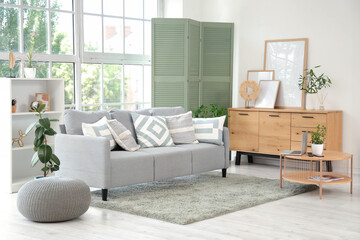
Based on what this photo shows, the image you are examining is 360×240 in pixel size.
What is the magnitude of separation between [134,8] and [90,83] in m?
1.42

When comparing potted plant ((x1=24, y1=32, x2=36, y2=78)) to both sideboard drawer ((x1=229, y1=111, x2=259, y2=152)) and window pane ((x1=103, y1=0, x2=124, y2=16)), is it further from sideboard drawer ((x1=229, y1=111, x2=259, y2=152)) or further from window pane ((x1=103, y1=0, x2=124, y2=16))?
sideboard drawer ((x1=229, y1=111, x2=259, y2=152))

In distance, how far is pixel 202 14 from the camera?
8312mm

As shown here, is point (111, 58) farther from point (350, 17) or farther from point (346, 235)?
point (346, 235)

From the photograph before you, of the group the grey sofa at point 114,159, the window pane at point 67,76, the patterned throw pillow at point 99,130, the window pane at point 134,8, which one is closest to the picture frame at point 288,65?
the grey sofa at point 114,159

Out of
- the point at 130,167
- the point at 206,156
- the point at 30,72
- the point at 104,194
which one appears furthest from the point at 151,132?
the point at 30,72

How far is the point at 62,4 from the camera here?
666 cm

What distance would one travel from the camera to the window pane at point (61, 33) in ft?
21.6

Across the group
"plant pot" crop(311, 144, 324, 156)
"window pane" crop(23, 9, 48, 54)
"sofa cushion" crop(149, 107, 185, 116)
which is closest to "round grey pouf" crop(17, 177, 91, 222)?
"sofa cushion" crop(149, 107, 185, 116)

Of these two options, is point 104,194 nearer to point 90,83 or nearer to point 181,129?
point 181,129

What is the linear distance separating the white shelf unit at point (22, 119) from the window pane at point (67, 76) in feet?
1.18

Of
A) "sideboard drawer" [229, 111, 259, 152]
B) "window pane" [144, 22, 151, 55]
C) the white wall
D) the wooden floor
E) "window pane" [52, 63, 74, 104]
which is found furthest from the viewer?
"window pane" [144, 22, 151, 55]

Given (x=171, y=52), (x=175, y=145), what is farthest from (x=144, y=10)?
(x=175, y=145)

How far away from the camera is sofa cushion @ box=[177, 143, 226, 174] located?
19.7ft

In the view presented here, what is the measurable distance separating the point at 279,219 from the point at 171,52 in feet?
12.2
